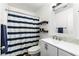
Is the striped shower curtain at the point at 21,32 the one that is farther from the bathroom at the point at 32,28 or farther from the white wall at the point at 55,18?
the white wall at the point at 55,18

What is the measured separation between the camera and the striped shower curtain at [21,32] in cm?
124

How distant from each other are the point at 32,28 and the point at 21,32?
18 cm

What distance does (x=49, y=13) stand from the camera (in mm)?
1312

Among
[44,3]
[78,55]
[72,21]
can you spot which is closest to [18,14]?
[44,3]

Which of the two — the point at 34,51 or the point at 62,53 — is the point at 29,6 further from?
the point at 62,53

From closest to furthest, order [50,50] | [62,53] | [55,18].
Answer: [62,53]
[50,50]
[55,18]

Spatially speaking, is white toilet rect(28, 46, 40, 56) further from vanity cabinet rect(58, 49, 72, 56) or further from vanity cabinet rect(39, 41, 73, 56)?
vanity cabinet rect(58, 49, 72, 56)

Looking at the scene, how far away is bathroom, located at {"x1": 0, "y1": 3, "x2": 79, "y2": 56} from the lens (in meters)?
1.20

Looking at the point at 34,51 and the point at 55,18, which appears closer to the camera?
the point at 34,51

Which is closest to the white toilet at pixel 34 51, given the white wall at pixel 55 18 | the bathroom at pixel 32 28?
→ the bathroom at pixel 32 28

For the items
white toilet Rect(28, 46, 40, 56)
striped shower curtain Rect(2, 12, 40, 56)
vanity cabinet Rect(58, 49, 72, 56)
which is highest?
striped shower curtain Rect(2, 12, 40, 56)

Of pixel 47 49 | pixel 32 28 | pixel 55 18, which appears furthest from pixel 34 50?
pixel 55 18

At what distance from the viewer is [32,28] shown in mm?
1289

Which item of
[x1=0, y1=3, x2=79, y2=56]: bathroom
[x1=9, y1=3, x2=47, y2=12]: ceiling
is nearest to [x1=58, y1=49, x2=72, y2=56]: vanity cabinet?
[x1=0, y1=3, x2=79, y2=56]: bathroom
